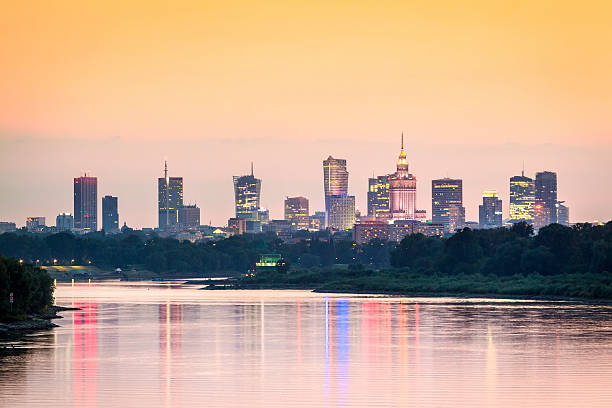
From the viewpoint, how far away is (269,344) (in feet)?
304

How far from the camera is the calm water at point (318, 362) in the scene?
58500 mm

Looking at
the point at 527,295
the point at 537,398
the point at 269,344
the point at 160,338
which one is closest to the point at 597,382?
the point at 537,398

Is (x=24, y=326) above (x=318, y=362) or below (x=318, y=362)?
above

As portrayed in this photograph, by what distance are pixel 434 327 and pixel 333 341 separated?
58.6 ft

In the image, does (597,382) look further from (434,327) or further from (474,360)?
(434,327)

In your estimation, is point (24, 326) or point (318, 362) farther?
point (24, 326)

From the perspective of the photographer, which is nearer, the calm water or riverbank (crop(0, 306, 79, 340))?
the calm water

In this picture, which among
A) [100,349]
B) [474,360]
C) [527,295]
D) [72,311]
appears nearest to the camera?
[474,360]

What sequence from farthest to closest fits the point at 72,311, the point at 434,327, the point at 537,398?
the point at 72,311
the point at 434,327
the point at 537,398

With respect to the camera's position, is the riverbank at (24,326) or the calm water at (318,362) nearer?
the calm water at (318,362)

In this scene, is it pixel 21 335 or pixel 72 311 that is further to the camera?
pixel 72 311

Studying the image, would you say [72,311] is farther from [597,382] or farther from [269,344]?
[597,382]

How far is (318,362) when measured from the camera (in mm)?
77438

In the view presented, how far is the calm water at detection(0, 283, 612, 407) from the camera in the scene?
2303 inches
